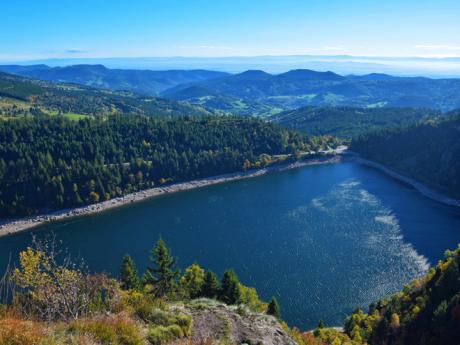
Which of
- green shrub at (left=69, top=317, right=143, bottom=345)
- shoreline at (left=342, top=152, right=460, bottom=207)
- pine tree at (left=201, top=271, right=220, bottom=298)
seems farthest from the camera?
shoreline at (left=342, top=152, right=460, bottom=207)

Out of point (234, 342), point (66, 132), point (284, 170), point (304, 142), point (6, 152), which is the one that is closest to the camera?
Result: point (234, 342)

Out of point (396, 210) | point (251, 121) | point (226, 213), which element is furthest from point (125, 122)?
point (396, 210)

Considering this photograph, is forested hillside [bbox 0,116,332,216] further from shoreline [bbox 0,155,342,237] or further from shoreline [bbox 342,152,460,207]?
shoreline [bbox 342,152,460,207]

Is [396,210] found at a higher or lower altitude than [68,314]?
lower

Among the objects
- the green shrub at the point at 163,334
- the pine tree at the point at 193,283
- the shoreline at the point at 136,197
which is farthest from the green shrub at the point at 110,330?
the shoreline at the point at 136,197

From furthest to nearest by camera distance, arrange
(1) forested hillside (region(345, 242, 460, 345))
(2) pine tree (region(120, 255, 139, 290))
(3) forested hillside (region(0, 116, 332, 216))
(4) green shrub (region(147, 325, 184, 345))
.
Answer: (3) forested hillside (region(0, 116, 332, 216))
(2) pine tree (region(120, 255, 139, 290))
(1) forested hillside (region(345, 242, 460, 345))
(4) green shrub (region(147, 325, 184, 345))

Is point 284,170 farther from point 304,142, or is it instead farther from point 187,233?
point 187,233

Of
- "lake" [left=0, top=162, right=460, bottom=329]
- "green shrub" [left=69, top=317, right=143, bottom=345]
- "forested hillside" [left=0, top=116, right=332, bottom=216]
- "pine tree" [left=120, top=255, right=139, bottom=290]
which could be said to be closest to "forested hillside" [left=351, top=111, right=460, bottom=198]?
"lake" [left=0, top=162, right=460, bottom=329]
